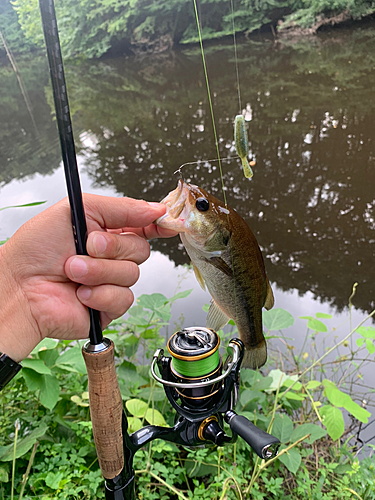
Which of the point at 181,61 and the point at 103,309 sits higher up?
the point at 103,309

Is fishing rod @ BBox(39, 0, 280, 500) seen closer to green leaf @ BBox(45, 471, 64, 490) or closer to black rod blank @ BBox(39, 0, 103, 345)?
black rod blank @ BBox(39, 0, 103, 345)

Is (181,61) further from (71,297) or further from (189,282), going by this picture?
(71,297)

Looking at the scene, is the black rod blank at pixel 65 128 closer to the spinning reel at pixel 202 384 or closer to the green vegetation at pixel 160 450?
the spinning reel at pixel 202 384

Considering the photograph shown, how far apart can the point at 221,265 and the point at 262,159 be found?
525cm

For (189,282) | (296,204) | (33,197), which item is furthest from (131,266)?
(33,197)

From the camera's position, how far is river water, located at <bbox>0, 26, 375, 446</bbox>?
386 centimetres

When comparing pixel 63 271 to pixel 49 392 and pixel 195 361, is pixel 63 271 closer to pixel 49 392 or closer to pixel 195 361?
pixel 195 361

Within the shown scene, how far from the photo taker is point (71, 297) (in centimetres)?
113

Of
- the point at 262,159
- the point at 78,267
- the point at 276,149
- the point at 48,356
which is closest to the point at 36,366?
the point at 48,356

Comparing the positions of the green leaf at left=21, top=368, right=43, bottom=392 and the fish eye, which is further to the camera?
the green leaf at left=21, top=368, right=43, bottom=392

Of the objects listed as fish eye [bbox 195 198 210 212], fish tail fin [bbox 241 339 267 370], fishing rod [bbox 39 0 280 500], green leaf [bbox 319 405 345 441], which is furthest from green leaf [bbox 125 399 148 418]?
fish eye [bbox 195 198 210 212]

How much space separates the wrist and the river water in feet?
3.23

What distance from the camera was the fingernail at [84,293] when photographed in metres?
1.09

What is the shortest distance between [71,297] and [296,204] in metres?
4.20
